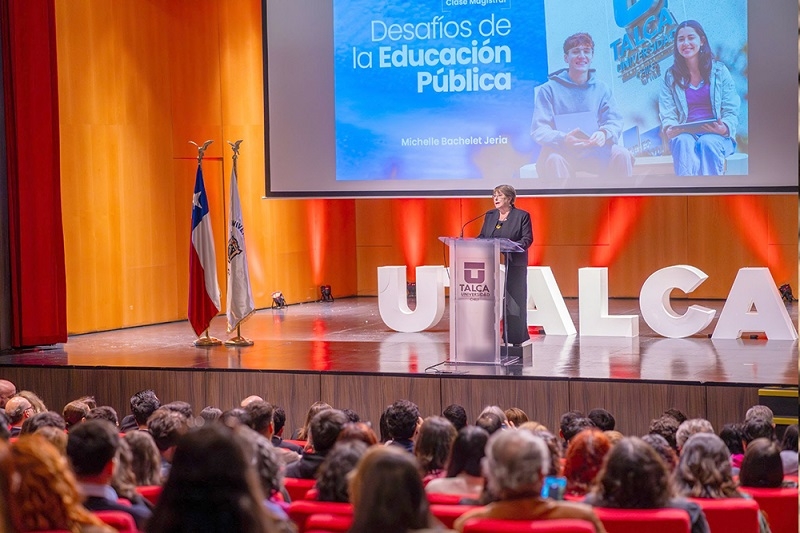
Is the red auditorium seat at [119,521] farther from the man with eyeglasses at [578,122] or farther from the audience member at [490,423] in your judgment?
the man with eyeglasses at [578,122]

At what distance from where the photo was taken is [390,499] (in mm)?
2291

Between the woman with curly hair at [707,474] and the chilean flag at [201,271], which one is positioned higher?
the chilean flag at [201,271]

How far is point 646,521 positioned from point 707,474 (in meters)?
0.53

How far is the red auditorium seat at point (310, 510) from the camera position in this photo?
3.08m

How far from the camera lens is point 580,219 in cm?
1408

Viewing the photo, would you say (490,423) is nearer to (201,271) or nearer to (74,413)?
(74,413)

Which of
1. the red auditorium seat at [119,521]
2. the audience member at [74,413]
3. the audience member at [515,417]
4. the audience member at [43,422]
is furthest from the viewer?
the audience member at [74,413]

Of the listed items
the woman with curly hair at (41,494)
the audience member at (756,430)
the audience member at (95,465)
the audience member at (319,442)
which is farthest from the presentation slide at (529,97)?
the woman with curly hair at (41,494)

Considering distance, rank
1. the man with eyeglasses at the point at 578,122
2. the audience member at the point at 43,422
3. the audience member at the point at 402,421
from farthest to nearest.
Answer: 1. the man with eyeglasses at the point at 578,122
2. the audience member at the point at 402,421
3. the audience member at the point at 43,422

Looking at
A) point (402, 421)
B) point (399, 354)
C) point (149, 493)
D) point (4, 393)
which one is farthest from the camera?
point (399, 354)


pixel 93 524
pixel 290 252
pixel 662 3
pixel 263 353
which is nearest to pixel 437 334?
pixel 263 353

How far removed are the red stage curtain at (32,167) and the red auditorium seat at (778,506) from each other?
6.73 metres

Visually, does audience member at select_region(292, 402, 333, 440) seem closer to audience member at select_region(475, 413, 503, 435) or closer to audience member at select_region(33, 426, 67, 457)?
audience member at select_region(475, 413, 503, 435)

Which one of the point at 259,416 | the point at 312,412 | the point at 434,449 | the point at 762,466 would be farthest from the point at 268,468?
the point at 762,466
